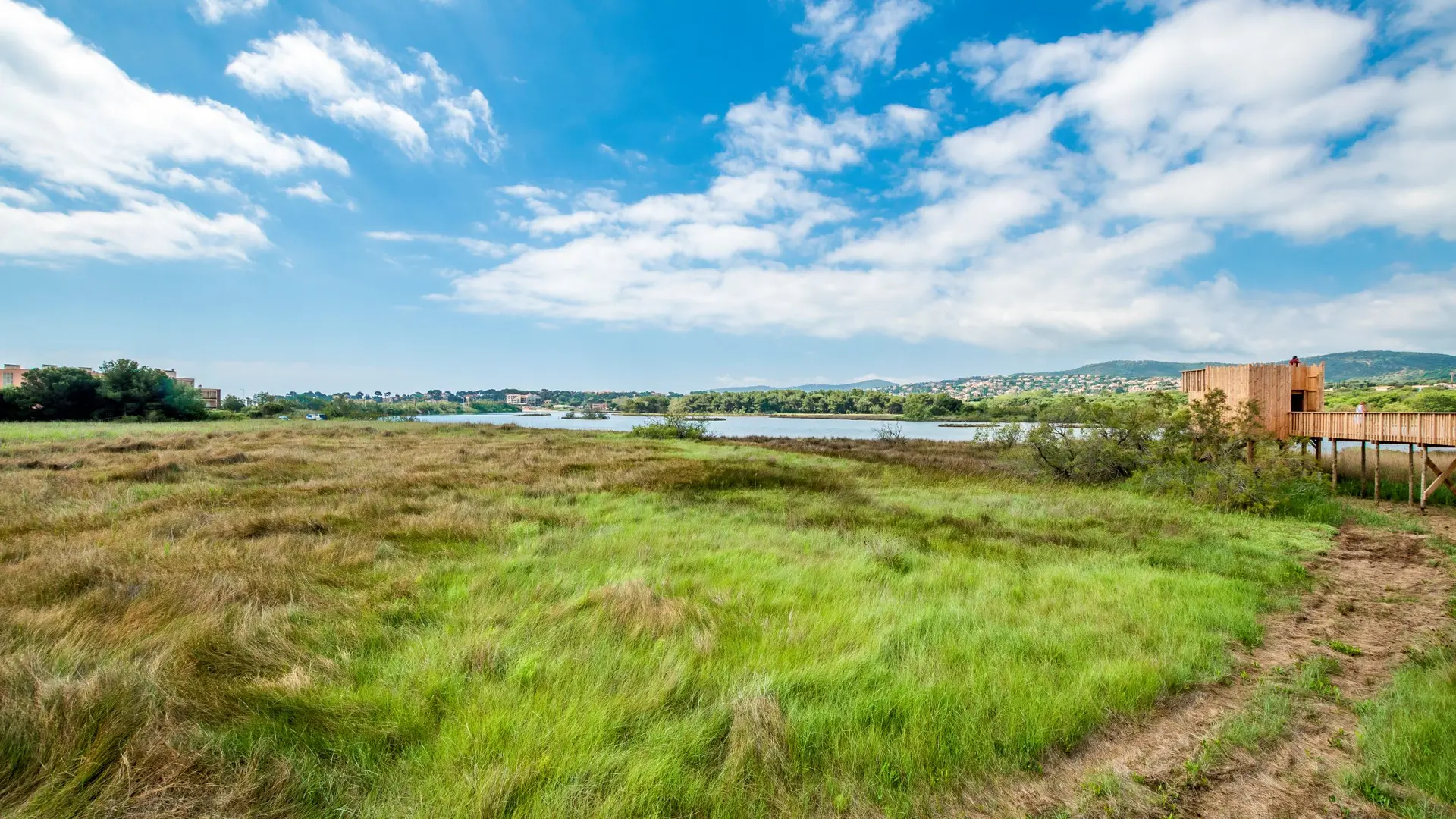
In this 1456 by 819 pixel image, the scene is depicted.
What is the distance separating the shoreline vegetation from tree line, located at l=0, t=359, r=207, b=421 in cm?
4966

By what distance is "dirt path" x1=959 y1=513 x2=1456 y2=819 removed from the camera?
118 inches

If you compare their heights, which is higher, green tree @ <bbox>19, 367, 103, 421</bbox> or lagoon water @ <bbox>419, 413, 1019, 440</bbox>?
green tree @ <bbox>19, 367, 103, 421</bbox>

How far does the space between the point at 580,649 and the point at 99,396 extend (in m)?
64.9

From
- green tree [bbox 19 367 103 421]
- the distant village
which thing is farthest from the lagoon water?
the distant village

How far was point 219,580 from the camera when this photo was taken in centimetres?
545

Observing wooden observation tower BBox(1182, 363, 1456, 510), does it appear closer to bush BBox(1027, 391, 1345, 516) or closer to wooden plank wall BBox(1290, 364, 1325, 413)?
wooden plank wall BBox(1290, 364, 1325, 413)

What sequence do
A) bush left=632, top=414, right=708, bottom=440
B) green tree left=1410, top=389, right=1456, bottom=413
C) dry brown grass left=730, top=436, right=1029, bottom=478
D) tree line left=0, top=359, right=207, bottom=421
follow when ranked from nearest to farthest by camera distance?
dry brown grass left=730, top=436, right=1029, bottom=478
green tree left=1410, top=389, right=1456, bottom=413
bush left=632, top=414, right=708, bottom=440
tree line left=0, top=359, right=207, bottom=421

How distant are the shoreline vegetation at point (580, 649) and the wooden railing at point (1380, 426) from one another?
841 centimetres

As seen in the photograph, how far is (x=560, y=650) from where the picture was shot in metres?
4.36

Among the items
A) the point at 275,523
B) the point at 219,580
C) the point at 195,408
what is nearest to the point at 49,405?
the point at 195,408

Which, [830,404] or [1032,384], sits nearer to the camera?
[830,404]

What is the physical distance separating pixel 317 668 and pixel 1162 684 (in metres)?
6.52

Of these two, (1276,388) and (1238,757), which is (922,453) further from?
(1238,757)

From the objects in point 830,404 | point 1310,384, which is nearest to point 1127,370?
point 830,404
